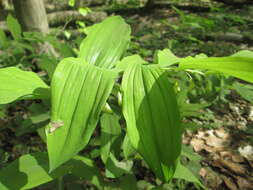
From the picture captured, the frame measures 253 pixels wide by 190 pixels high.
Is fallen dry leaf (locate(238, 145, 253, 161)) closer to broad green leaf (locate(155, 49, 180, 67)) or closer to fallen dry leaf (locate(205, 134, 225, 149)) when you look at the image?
fallen dry leaf (locate(205, 134, 225, 149))

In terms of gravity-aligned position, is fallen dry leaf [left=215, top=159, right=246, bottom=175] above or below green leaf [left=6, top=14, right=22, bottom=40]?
below

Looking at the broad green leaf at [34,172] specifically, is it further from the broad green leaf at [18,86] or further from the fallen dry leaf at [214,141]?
the fallen dry leaf at [214,141]

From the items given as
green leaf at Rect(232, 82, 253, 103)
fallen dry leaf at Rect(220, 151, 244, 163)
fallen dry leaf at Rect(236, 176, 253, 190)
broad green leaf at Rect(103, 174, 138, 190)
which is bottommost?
fallen dry leaf at Rect(220, 151, 244, 163)

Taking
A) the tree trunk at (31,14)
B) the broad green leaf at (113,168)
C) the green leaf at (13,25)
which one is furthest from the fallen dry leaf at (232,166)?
the tree trunk at (31,14)

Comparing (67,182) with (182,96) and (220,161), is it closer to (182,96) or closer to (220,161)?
(182,96)

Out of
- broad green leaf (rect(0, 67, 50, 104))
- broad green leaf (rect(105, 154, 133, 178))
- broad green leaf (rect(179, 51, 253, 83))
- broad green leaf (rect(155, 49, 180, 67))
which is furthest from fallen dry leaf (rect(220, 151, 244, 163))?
broad green leaf (rect(0, 67, 50, 104))

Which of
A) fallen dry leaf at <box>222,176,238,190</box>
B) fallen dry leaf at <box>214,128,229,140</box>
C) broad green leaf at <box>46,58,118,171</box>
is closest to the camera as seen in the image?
broad green leaf at <box>46,58,118,171</box>

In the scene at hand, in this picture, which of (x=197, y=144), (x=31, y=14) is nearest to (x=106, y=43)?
(x=197, y=144)

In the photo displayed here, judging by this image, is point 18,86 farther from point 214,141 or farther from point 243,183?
point 214,141
